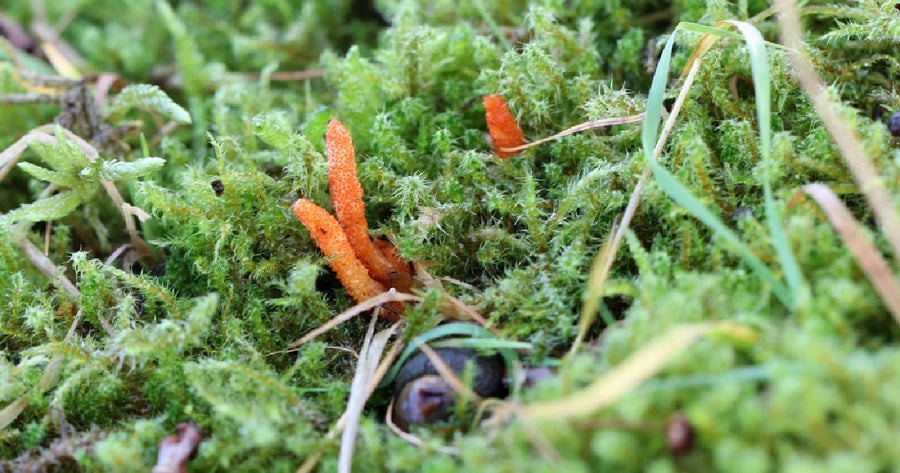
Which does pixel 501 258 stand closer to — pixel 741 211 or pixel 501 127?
pixel 501 127

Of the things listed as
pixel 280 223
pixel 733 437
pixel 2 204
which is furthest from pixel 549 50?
pixel 2 204

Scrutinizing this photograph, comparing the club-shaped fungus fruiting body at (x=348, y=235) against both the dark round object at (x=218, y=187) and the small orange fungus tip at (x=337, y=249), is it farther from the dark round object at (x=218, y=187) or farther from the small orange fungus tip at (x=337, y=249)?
the dark round object at (x=218, y=187)

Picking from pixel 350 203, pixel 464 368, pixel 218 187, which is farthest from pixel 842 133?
pixel 218 187

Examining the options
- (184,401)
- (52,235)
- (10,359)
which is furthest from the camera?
(52,235)

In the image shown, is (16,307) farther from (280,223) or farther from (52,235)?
(280,223)

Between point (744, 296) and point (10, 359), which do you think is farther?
point (10, 359)

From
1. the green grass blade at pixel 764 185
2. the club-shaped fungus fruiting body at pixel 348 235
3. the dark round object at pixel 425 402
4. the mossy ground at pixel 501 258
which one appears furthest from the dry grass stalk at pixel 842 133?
the club-shaped fungus fruiting body at pixel 348 235
